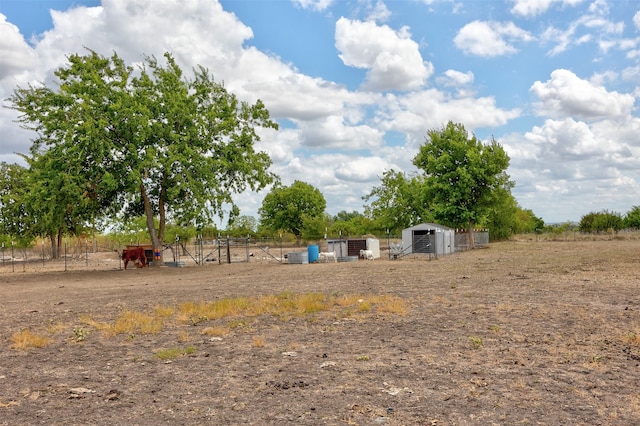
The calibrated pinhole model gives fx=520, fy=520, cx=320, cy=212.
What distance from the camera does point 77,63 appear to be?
36156 millimetres

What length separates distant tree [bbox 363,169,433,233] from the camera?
247 feet

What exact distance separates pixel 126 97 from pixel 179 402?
1250 inches

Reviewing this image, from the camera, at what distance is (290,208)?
107m

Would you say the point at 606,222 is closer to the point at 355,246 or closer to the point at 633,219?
the point at 633,219

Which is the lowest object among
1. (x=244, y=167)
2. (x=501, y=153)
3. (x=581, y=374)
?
(x=581, y=374)

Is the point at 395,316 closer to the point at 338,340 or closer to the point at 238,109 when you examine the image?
the point at 338,340

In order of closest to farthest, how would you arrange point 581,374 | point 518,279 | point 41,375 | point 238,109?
point 581,374 < point 41,375 < point 518,279 < point 238,109

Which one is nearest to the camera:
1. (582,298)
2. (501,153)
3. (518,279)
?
(582,298)

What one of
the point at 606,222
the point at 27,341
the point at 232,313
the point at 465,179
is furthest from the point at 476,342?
the point at 606,222

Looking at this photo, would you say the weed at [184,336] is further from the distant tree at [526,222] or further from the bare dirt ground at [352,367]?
the distant tree at [526,222]

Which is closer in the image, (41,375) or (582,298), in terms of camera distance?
(41,375)

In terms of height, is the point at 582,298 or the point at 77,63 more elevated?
the point at 77,63

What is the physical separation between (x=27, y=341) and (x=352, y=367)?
7.63 m

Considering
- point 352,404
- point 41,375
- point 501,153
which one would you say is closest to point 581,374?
point 352,404
